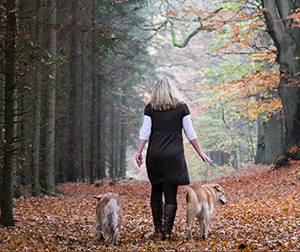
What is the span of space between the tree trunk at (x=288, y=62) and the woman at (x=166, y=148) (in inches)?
389

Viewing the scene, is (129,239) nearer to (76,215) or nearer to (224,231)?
(224,231)

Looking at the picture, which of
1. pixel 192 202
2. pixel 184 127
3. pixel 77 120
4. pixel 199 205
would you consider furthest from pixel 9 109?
pixel 77 120

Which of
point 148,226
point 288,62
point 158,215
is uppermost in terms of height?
point 288,62

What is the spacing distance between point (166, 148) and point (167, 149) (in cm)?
2

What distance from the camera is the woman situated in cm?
525

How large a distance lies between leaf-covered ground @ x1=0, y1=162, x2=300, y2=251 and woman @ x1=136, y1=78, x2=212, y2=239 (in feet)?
1.57

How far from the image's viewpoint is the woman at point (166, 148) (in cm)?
525

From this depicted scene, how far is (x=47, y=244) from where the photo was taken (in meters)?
5.28

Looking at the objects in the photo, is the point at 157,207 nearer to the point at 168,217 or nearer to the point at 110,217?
the point at 168,217

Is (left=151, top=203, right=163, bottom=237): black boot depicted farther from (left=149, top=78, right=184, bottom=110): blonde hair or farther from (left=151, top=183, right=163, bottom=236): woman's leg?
(left=149, top=78, right=184, bottom=110): blonde hair

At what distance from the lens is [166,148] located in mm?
5305

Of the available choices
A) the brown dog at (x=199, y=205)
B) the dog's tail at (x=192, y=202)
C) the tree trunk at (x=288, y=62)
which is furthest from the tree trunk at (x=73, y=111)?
the dog's tail at (x=192, y=202)

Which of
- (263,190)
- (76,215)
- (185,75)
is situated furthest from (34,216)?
(185,75)

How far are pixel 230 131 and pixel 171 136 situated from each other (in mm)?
22784
